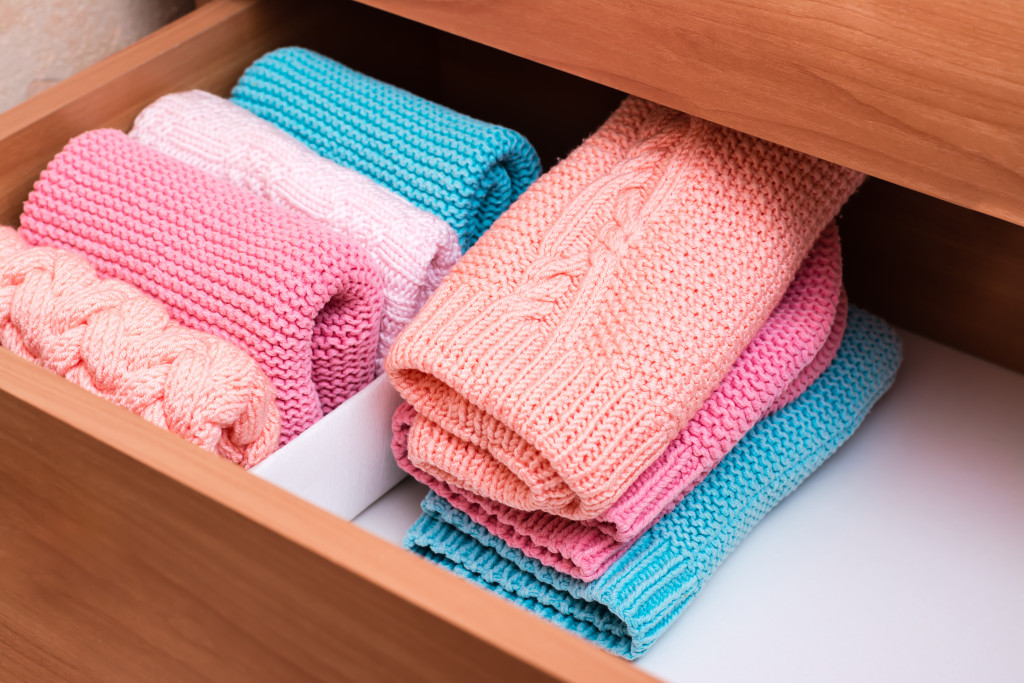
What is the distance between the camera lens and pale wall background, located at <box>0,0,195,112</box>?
→ 714 mm

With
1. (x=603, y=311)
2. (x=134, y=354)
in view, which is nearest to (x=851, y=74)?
(x=603, y=311)

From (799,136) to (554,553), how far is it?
0.27 meters

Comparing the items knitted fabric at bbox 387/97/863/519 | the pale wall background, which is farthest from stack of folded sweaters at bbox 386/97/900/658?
the pale wall background

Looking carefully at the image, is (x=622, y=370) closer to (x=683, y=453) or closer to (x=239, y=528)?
(x=683, y=453)

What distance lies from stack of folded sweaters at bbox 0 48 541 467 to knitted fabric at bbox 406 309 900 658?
129 millimetres

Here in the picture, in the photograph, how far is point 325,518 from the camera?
398mm

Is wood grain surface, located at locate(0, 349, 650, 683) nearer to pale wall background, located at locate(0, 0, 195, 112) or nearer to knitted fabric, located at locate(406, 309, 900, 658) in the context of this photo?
knitted fabric, located at locate(406, 309, 900, 658)

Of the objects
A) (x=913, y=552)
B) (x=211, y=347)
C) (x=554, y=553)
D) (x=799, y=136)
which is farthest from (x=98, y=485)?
(x=913, y=552)

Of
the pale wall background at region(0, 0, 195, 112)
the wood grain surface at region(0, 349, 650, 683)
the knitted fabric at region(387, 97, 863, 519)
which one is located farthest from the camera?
the pale wall background at region(0, 0, 195, 112)

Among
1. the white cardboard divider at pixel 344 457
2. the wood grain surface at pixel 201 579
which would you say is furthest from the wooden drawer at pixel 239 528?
the white cardboard divider at pixel 344 457

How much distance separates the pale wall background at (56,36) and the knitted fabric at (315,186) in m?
0.12

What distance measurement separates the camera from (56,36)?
2.44 feet

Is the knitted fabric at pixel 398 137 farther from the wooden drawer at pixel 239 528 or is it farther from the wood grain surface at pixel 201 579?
the wood grain surface at pixel 201 579

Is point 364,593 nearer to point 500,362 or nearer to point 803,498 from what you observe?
point 500,362
